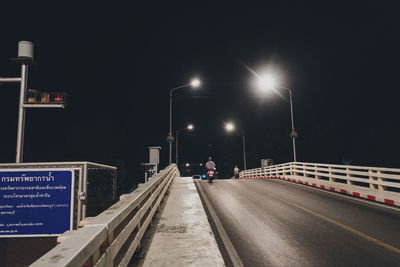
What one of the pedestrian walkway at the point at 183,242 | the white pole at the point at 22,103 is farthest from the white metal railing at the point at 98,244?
the white pole at the point at 22,103

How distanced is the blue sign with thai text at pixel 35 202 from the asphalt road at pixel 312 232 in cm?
373

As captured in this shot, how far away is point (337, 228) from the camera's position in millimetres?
6844

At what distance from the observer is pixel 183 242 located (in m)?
5.68

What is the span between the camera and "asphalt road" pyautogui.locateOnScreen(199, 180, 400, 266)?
4.91 m

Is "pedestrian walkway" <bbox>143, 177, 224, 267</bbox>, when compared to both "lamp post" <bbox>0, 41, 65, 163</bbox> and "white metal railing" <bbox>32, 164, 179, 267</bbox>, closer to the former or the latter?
"white metal railing" <bbox>32, 164, 179, 267</bbox>

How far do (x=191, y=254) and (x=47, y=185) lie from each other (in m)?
3.39

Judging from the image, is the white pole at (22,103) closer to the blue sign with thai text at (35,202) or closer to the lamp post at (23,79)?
the lamp post at (23,79)

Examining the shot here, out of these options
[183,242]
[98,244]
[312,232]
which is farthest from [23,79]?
[312,232]

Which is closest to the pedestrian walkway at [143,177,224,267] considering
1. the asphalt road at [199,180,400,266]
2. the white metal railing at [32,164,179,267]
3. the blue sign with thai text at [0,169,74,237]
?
the asphalt road at [199,180,400,266]

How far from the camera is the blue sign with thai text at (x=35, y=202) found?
565cm

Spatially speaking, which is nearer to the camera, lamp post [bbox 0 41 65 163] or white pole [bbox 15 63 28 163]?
white pole [bbox 15 63 28 163]

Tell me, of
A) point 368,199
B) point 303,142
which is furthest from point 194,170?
point 368,199

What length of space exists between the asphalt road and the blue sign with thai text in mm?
3725

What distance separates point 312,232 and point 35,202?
20.4 ft
